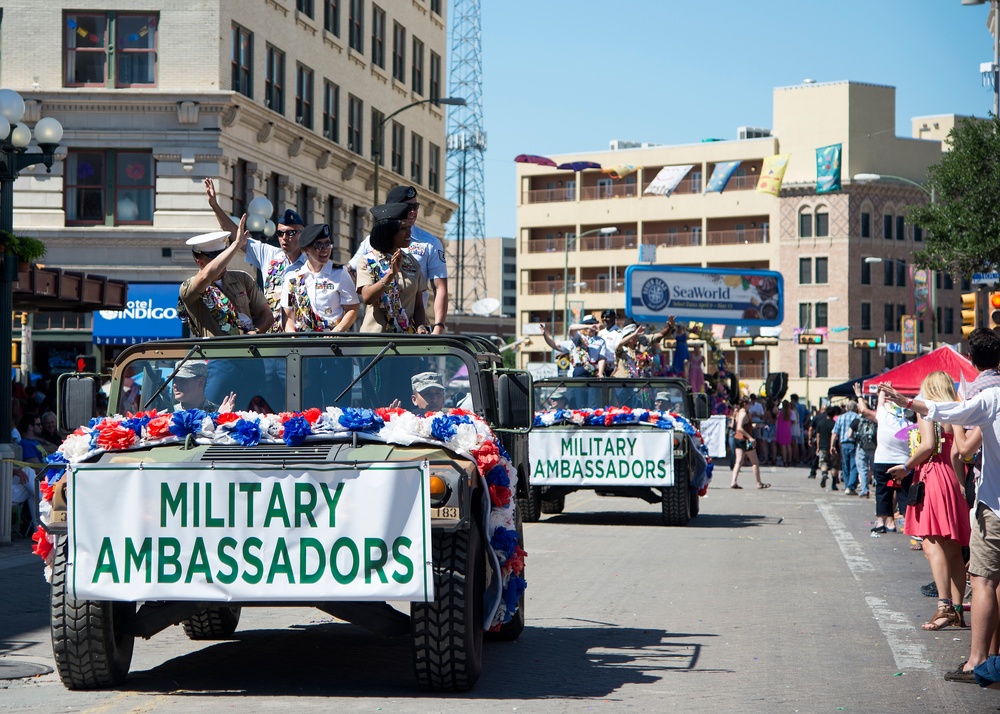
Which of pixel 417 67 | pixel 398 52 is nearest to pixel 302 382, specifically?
pixel 398 52

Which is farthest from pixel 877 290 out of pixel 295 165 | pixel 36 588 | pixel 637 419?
pixel 36 588

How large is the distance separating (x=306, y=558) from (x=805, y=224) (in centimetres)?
8771

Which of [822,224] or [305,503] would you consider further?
[822,224]

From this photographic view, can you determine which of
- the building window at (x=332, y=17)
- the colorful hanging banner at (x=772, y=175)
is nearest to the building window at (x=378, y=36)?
the building window at (x=332, y=17)

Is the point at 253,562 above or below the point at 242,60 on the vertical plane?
below

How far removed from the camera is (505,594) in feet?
27.0

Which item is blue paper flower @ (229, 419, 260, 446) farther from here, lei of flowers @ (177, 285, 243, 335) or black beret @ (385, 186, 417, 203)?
black beret @ (385, 186, 417, 203)

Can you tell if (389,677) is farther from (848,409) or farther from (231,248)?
(848,409)

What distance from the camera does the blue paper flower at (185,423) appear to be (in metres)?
7.51

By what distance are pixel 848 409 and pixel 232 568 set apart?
22320mm

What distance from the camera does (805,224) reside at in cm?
9219

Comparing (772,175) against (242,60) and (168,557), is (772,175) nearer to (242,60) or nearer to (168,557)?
(242,60)

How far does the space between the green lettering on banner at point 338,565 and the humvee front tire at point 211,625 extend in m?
2.33

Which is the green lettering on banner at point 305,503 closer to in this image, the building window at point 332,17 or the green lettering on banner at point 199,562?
the green lettering on banner at point 199,562
